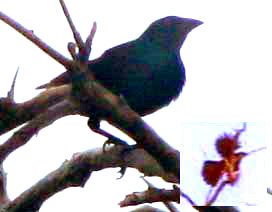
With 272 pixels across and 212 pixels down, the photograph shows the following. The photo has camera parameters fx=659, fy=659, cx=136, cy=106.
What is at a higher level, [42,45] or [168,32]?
[168,32]

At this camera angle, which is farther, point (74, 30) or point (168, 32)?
point (168, 32)

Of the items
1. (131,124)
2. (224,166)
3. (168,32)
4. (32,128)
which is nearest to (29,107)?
(32,128)

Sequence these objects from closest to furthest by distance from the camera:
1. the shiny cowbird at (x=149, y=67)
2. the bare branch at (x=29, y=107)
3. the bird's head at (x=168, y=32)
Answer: the bare branch at (x=29, y=107)
the shiny cowbird at (x=149, y=67)
the bird's head at (x=168, y=32)


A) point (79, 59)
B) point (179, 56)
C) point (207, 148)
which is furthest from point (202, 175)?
point (179, 56)

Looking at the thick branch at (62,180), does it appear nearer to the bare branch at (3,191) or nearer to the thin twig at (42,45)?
the bare branch at (3,191)

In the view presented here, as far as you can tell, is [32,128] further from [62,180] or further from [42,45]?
[42,45]

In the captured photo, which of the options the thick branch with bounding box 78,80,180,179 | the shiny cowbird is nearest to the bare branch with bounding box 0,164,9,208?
the shiny cowbird

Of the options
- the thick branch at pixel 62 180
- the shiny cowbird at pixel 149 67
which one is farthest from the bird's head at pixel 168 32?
the thick branch at pixel 62 180
